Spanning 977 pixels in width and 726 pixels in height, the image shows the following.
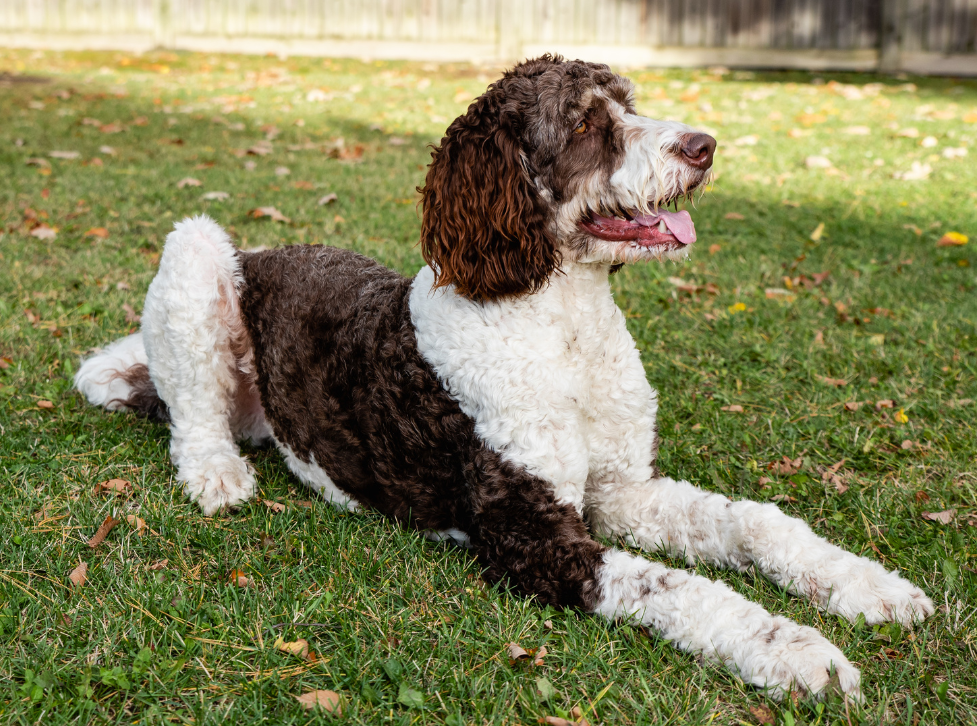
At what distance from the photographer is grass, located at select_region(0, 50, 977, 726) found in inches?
92.7

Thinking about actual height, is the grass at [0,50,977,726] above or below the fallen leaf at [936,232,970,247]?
below

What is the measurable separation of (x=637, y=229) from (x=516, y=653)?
1.32 metres


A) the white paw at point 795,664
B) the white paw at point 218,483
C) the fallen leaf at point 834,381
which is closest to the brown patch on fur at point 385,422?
the white paw at point 218,483

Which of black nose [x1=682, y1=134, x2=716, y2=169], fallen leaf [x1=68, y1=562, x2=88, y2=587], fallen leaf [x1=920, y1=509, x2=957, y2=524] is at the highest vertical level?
black nose [x1=682, y1=134, x2=716, y2=169]

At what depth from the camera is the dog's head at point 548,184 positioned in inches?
104

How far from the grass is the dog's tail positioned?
8cm

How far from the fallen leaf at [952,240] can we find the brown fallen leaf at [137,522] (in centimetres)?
570

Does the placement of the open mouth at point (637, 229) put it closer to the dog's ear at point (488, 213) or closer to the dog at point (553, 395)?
the dog at point (553, 395)

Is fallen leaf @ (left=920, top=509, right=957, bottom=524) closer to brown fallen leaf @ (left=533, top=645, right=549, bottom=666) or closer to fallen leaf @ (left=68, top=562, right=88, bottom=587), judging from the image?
brown fallen leaf @ (left=533, top=645, right=549, bottom=666)

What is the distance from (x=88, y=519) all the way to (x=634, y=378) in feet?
6.49

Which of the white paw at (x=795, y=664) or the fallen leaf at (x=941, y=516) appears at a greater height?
the fallen leaf at (x=941, y=516)

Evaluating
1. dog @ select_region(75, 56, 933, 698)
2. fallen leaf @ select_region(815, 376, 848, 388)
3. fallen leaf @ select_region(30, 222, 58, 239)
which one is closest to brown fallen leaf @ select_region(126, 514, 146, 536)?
dog @ select_region(75, 56, 933, 698)

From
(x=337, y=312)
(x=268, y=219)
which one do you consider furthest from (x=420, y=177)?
(x=337, y=312)

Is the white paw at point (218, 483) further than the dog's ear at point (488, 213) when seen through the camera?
Yes
